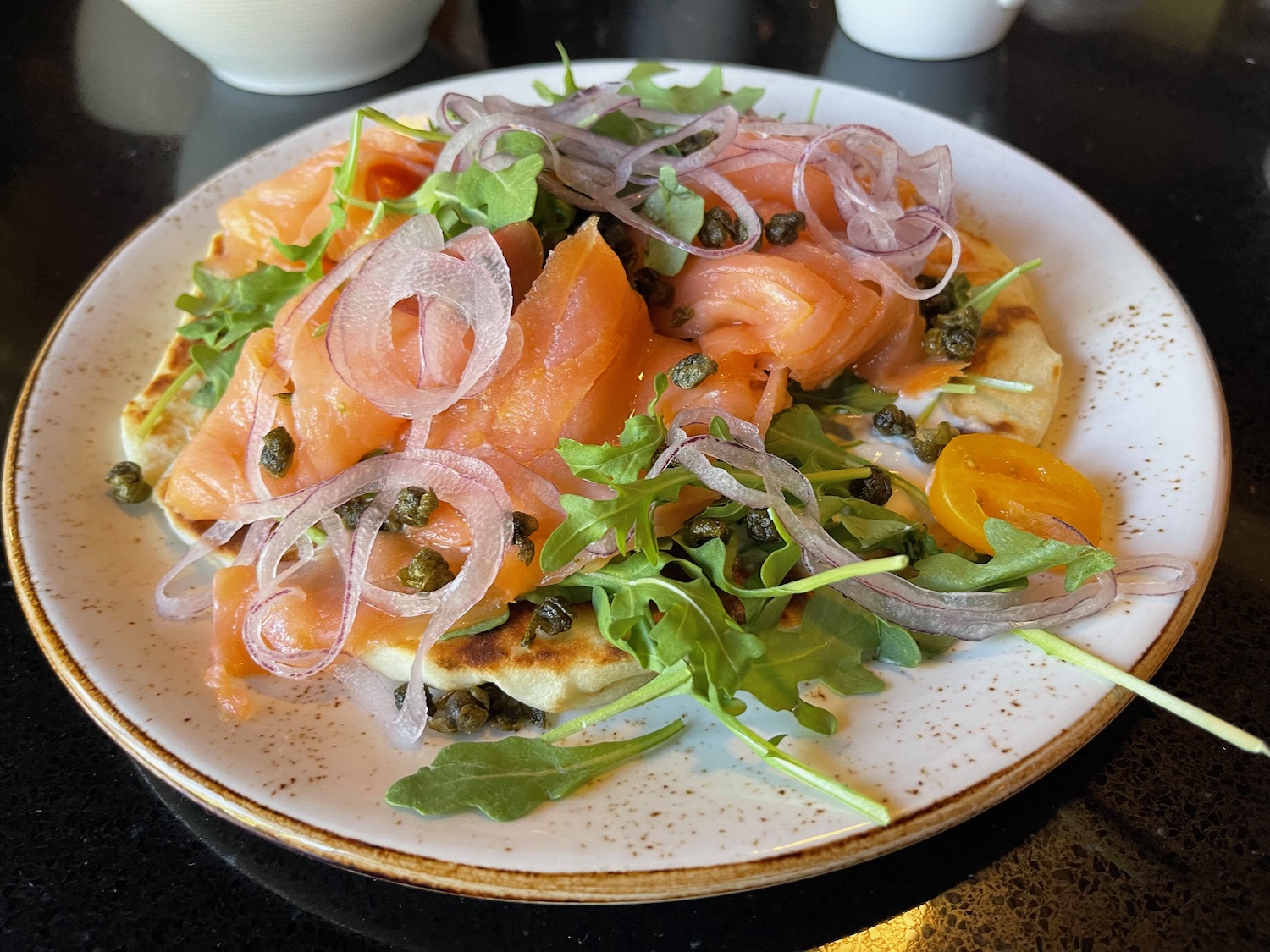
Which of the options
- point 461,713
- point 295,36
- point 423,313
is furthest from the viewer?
point 295,36

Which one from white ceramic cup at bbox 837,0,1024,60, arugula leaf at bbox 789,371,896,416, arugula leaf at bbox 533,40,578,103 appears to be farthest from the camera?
white ceramic cup at bbox 837,0,1024,60

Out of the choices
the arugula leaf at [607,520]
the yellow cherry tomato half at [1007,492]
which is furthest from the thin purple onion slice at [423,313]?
the yellow cherry tomato half at [1007,492]

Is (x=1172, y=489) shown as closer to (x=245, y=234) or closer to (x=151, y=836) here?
(x=151, y=836)

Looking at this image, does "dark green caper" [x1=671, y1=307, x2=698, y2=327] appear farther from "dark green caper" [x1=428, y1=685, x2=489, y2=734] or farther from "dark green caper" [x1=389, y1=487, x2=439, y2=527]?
"dark green caper" [x1=428, y1=685, x2=489, y2=734]

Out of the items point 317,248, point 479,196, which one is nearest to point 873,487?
point 479,196

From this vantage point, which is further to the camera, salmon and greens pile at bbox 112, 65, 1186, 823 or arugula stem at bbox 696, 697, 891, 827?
salmon and greens pile at bbox 112, 65, 1186, 823

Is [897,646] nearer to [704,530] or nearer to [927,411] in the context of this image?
[704,530]

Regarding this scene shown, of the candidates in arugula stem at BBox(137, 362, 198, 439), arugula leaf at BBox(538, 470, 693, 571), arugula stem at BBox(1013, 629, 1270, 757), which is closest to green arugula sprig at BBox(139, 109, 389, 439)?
arugula stem at BBox(137, 362, 198, 439)
